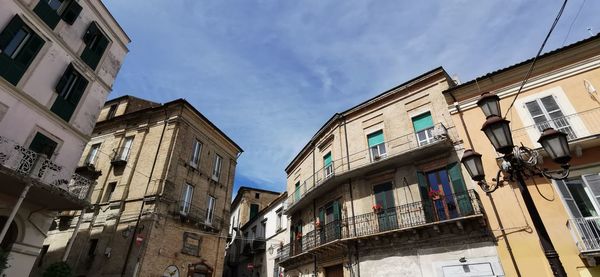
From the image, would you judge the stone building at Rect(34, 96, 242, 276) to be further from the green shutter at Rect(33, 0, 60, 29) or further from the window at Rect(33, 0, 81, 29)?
the green shutter at Rect(33, 0, 60, 29)

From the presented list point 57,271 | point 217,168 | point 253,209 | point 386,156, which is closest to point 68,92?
point 57,271

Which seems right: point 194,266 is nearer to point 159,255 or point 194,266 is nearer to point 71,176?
point 159,255

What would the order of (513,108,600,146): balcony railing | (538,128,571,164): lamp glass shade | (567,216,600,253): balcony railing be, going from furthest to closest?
(513,108,600,146): balcony railing
(567,216,600,253): balcony railing
(538,128,571,164): lamp glass shade

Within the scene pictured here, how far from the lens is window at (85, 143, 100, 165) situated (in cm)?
2160

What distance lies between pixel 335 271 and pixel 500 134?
12.7m

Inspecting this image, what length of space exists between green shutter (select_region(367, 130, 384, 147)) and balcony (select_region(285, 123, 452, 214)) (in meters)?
0.42

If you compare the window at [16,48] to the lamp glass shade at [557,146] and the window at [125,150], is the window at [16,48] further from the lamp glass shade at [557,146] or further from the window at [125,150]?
the lamp glass shade at [557,146]

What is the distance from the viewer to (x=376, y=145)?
53.8 ft

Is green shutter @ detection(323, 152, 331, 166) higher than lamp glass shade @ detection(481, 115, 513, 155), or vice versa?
green shutter @ detection(323, 152, 331, 166)

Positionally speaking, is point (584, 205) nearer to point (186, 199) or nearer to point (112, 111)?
Result: point (186, 199)

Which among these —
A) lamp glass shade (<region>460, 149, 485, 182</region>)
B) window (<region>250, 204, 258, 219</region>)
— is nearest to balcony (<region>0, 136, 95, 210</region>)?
lamp glass shade (<region>460, 149, 485, 182</region>)

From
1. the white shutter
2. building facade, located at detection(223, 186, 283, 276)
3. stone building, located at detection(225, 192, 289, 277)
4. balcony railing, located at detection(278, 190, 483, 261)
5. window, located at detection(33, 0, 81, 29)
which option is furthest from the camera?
building facade, located at detection(223, 186, 283, 276)

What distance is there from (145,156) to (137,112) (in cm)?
A: 421

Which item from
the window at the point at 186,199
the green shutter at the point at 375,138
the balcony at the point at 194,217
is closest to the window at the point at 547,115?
the green shutter at the point at 375,138
